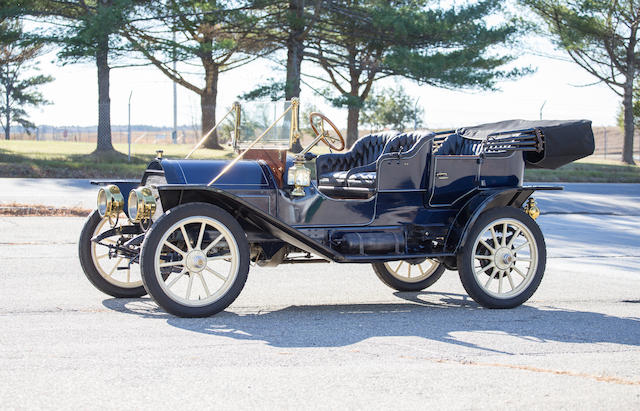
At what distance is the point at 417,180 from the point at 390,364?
7.90 feet

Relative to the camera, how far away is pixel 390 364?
4.59m

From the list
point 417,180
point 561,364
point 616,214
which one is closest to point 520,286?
point 417,180

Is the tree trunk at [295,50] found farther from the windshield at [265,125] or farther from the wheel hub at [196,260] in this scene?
the wheel hub at [196,260]

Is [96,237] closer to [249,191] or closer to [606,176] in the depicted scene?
[249,191]

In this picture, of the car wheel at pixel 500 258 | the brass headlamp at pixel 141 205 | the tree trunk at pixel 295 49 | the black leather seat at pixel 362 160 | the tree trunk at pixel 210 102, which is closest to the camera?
the brass headlamp at pixel 141 205

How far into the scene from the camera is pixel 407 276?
750 cm

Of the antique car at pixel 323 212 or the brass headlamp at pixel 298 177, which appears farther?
the brass headlamp at pixel 298 177

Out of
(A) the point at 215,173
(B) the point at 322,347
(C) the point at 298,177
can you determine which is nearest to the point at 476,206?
(C) the point at 298,177

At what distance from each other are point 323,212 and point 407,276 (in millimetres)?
1518

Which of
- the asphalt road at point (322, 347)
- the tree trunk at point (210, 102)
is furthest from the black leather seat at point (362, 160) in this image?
the tree trunk at point (210, 102)

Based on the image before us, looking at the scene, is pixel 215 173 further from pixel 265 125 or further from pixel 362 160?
pixel 362 160

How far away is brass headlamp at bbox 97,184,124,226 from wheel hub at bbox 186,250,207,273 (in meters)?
0.89

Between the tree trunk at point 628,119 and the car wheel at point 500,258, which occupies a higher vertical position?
the tree trunk at point 628,119

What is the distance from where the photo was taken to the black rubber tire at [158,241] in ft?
18.1
